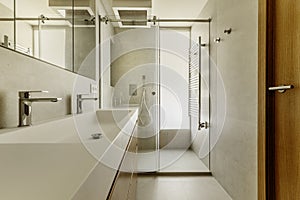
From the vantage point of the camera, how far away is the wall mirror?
46.0 inches

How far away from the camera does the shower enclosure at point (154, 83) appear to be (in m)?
3.79

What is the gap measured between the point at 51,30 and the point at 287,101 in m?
1.57

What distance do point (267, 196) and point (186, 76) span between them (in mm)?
3183

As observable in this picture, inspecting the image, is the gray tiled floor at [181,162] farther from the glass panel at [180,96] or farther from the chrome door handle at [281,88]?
the chrome door handle at [281,88]

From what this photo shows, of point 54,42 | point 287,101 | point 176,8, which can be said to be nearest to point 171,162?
point 176,8

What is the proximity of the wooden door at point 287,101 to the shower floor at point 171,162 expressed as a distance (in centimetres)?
198

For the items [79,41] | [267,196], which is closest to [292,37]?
[267,196]

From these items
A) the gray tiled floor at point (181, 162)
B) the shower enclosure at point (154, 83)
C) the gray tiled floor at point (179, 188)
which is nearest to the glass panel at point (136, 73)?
the shower enclosure at point (154, 83)

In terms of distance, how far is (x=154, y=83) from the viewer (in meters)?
4.02

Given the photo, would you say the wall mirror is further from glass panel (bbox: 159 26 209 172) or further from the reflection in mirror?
glass panel (bbox: 159 26 209 172)

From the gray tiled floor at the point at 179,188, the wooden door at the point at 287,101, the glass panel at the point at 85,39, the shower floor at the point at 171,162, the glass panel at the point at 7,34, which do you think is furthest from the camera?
the shower floor at the point at 171,162

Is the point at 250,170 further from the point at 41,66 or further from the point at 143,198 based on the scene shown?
the point at 41,66

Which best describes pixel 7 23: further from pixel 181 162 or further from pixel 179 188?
pixel 181 162

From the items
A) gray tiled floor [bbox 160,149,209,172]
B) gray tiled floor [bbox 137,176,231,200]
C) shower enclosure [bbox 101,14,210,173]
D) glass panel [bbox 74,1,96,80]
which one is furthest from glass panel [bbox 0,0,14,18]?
gray tiled floor [bbox 160,149,209,172]
